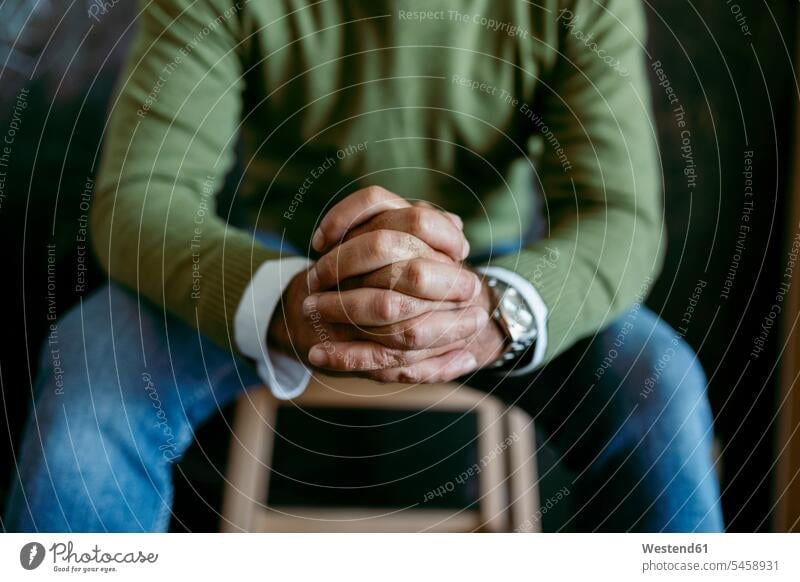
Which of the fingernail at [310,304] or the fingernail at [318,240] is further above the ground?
the fingernail at [318,240]

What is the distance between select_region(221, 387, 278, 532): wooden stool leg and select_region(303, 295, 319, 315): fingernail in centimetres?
6

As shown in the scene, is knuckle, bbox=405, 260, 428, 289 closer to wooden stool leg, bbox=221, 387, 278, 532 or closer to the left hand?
the left hand

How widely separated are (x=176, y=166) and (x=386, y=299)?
0.13m

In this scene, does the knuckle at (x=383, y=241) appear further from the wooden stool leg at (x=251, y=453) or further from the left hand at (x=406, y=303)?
the wooden stool leg at (x=251, y=453)

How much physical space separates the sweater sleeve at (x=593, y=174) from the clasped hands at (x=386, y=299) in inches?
1.3

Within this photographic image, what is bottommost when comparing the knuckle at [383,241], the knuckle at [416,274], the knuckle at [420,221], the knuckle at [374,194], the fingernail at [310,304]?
the fingernail at [310,304]

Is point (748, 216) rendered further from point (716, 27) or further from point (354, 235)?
point (354, 235)

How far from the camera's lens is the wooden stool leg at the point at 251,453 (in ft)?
1.23

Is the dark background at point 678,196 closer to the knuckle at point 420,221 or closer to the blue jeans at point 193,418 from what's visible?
the blue jeans at point 193,418

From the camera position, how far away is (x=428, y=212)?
346mm

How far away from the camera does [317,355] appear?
353 millimetres

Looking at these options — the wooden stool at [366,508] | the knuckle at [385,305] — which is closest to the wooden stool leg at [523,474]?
the wooden stool at [366,508]

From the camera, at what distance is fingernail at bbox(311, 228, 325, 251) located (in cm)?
36
